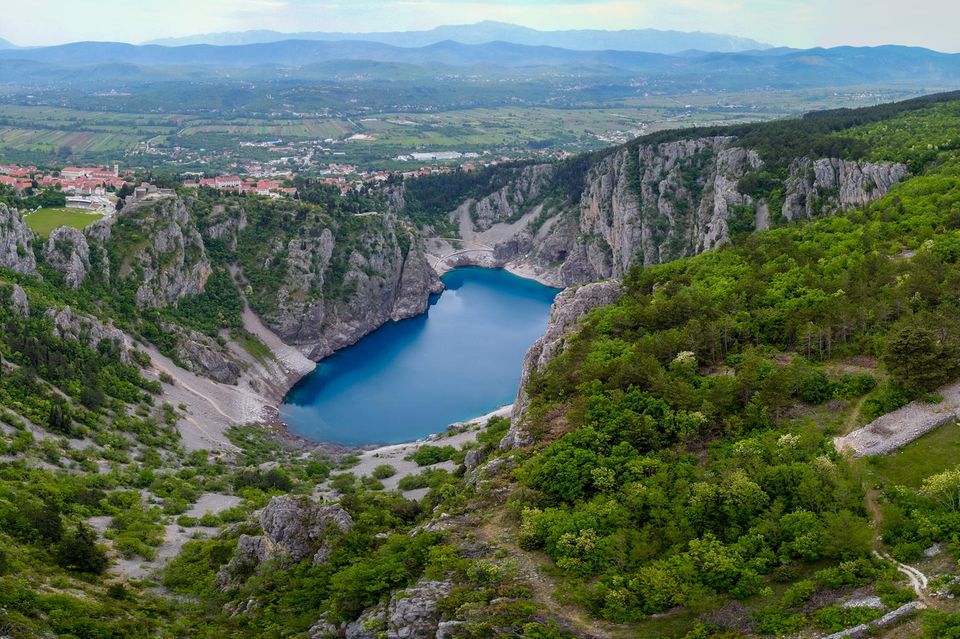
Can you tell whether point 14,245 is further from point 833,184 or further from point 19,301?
point 833,184

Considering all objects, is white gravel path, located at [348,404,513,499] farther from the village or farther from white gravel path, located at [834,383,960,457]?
the village

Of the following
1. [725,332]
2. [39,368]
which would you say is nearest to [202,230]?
[39,368]

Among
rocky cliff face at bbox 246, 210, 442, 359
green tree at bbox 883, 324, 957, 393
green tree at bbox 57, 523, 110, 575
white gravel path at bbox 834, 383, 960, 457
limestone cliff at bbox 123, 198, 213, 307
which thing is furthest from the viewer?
rocky cliff face at bbox 246, 210, 442, 359

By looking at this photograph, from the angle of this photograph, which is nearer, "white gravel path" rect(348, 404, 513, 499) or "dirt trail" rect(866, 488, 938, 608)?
"dirt trail" rect(866, 488, 938, 608)

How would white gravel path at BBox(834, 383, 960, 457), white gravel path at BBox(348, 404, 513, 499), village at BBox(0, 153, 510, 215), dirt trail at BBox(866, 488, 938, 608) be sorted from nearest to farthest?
1. dirt trail at BBox(866, 488, 938, 608)
2. white gravel path at BBox(834, 383, 960, 457)
3. white gravel path at BBox(348, 404, 513, 499)
4. village at BBox(0, 153, 510, 215)

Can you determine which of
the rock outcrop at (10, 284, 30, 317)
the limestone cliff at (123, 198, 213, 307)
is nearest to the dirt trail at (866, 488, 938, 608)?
the rock outcrop at (10, 284, 30, 317)

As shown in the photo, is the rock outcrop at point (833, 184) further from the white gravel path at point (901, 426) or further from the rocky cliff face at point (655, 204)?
the white gravel path at point (901, 426)

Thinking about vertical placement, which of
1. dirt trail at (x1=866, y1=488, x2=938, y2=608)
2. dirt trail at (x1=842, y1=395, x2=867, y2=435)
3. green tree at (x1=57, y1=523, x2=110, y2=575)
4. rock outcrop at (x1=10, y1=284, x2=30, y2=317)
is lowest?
green tree at (x1=57, y1=523, x2=110, y2=575)
